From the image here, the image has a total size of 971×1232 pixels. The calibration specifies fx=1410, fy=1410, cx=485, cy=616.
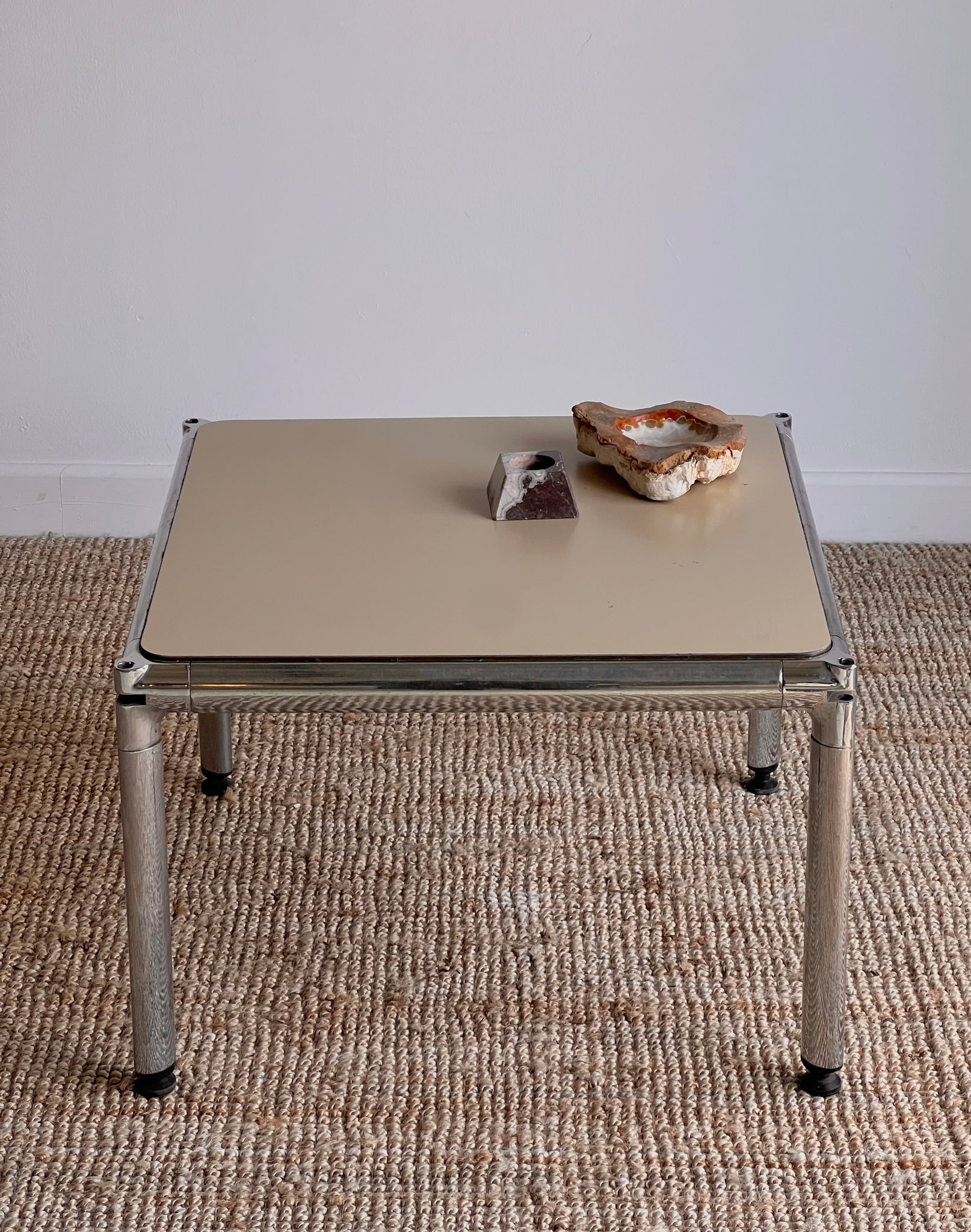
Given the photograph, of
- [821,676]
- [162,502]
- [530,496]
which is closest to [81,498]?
[162,502]

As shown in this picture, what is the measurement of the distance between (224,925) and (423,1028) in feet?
0.81

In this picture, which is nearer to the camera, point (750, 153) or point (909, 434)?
point (750, 153)

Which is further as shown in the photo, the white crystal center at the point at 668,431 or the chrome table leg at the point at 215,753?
the chrome table leg at the point at 215,753

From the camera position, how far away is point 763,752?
158 centimetres

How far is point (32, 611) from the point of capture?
1.96 metres

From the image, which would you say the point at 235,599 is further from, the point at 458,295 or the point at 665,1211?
the point at 458,295

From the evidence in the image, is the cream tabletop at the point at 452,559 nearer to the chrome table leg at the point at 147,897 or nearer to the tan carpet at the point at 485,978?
the chrome table leg at the point at 147,897

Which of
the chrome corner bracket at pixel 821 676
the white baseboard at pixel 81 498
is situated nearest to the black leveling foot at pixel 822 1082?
the chrome corner bracket at pixel 821 676

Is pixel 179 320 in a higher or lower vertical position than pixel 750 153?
lower

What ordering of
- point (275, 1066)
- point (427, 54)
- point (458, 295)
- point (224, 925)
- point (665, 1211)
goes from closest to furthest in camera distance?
1. point (665, 1211)
2. point (275, 1066)
3. point (224, 925)
4. point (427, 54)
5. point (458, 295)

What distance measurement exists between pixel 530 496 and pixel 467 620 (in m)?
0.20

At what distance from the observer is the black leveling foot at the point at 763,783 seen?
1591mm

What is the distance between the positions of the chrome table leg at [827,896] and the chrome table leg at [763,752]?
380 millimetres

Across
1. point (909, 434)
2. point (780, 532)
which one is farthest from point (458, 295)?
point (780, 532)
